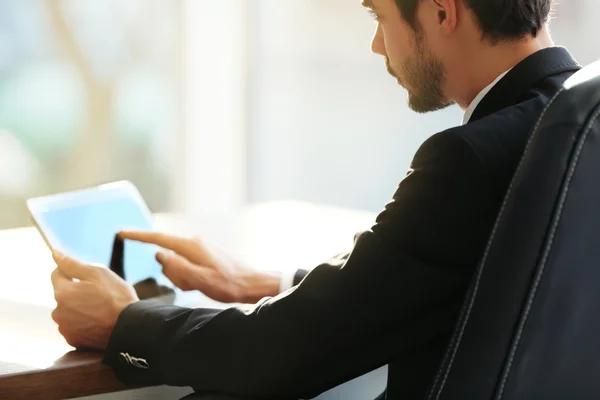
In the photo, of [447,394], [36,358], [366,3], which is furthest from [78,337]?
[366,3]

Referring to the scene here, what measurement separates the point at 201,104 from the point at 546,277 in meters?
2.69

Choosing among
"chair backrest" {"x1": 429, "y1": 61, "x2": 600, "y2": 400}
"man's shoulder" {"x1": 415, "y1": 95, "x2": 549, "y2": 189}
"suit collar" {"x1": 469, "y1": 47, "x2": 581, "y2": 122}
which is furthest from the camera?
"suit collar" {"x1": 469, "y1": 47, "x2": 581, "y2": 122}

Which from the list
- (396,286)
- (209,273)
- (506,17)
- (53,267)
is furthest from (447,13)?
(53,267)

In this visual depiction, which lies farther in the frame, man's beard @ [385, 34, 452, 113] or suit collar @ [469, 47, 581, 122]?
man's beard @ [385, 34, 452, 113]

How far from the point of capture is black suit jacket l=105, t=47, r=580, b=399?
835mm

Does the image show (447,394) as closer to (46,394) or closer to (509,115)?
(509,115)

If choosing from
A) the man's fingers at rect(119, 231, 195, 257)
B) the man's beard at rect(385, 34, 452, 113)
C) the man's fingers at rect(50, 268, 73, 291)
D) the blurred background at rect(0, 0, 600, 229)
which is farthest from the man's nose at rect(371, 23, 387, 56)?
the blurred background at rect(0, 0, 600, 229)

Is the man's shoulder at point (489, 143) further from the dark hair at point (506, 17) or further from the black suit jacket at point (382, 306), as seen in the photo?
the dark hair at point (506, 17)

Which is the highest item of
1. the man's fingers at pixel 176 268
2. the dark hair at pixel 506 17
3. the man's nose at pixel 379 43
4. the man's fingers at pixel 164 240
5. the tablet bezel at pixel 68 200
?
the dark hair at pixel 506 17

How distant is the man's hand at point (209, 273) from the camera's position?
1.24 m

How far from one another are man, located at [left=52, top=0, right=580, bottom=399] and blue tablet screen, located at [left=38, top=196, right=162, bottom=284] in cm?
7

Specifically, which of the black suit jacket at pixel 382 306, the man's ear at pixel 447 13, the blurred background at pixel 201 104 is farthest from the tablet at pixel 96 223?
the blurred background at pixel 201 104

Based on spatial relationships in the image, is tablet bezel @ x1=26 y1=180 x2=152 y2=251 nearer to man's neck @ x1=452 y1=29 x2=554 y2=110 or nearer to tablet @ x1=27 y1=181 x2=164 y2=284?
tablet @ x1=27 y1=181 x2=164 y2=284

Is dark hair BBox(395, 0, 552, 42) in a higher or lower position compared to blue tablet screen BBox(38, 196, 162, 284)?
higher
